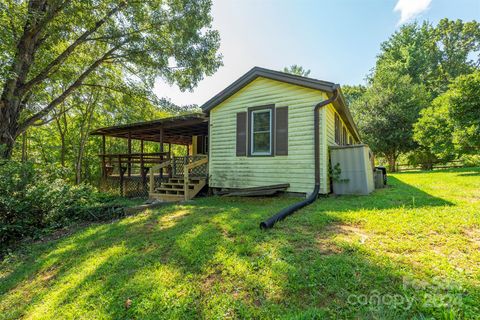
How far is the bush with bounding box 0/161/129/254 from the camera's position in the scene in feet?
16.8

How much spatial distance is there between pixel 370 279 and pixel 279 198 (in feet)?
14.4

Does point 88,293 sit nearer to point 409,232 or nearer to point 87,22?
point 409,232

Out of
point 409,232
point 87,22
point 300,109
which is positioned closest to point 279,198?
point 300,109

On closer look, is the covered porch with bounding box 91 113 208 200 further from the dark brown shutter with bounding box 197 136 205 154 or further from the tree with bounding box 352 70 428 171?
the tree with bounding box 352 70 428 171

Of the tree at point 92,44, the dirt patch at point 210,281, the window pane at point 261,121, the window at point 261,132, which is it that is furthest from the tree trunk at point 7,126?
the dirt patch at point 210,281

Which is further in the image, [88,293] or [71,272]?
[71,272]

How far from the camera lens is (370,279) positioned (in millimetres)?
2020

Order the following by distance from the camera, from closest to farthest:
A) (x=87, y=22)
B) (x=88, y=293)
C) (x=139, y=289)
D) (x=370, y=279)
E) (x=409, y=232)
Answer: (x=370, y=279), (x=139, y=289), (x=88, y=293), (x=409, y=232), (x=87, y=22)

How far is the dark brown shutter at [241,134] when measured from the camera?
7.19 m

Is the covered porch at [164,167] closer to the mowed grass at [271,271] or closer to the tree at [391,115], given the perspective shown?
the mowed grass at [271,271]

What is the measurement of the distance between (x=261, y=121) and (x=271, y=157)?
1210 millimetres

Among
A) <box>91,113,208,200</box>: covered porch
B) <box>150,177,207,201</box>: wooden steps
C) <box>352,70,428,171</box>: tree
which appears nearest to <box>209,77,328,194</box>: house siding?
<box>150,177,207,201</box>: wooden steps

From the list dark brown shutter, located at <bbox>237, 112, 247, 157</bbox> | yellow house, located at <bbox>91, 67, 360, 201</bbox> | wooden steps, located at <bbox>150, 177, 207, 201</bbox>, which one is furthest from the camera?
wooden steps, located at <bbox>150, 177, 207, 201</bbox>

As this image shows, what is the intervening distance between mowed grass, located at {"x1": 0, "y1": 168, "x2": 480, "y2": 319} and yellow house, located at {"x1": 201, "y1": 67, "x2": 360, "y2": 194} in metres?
2.33
